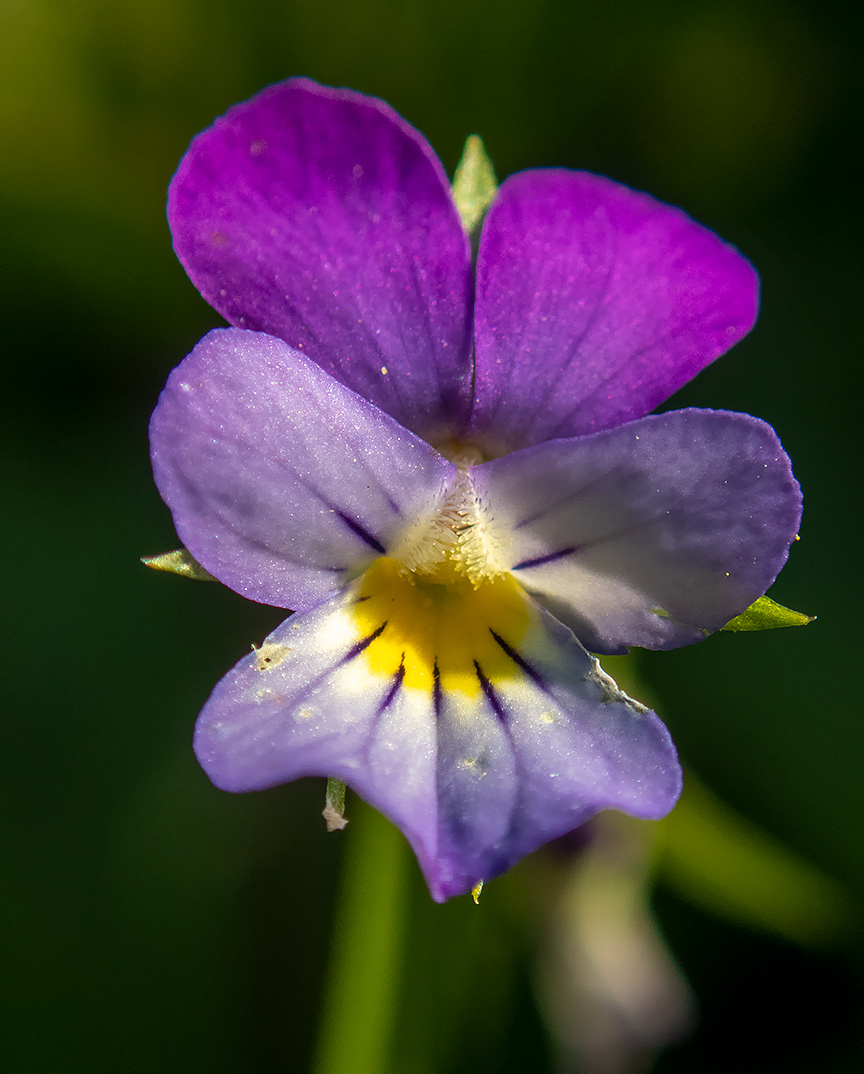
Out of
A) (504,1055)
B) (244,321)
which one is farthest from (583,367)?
(504,1055)

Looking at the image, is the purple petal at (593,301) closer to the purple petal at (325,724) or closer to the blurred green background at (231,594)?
the purple petal at (325,724)

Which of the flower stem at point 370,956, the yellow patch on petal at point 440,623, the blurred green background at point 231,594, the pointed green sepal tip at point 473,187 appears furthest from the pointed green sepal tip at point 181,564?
the blurred green background at point 231,594

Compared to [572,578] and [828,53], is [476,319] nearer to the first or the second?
[572,578]

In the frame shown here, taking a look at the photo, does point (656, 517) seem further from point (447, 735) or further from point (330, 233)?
point (330, 233)

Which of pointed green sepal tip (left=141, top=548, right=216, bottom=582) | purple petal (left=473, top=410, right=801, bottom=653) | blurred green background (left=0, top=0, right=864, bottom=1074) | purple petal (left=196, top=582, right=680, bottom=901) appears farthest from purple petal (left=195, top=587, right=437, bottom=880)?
blurred green background (left=0, top=0, right=864, bottom=1074)

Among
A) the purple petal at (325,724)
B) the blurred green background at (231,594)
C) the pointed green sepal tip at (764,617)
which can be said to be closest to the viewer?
the purple petal at (325,724)

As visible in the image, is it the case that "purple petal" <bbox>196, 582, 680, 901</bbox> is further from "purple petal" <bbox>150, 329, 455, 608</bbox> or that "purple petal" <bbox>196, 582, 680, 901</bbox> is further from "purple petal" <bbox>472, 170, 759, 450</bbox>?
"purple petal" <bbox>472, 170, 759, 450</bbox>
